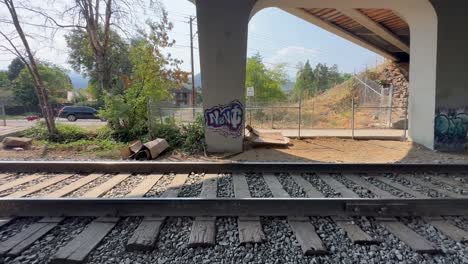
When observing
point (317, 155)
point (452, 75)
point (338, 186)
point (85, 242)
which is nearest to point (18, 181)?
point (85, 242)

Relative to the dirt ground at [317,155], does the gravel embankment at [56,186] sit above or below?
above

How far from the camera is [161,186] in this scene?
423 cm

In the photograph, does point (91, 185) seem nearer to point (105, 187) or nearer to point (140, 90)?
point (105, 187)

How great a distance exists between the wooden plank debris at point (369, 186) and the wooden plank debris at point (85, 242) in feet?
12.7

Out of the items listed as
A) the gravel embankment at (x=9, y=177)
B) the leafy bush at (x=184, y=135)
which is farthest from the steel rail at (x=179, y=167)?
the leafy bush at (x=184, y=135)

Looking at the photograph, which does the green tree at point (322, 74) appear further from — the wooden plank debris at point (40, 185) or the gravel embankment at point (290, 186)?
the wooden plank debris at point (40, 185)

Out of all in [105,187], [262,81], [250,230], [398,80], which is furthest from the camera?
[262,81]

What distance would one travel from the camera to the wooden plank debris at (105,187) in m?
3.83

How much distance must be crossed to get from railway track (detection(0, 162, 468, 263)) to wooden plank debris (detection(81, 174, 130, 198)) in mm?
32

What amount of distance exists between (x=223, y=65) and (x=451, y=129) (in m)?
8.41

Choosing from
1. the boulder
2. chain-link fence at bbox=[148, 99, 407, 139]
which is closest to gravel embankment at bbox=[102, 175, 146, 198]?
chain-link fence at bbox=[148, 99, 407, 139]

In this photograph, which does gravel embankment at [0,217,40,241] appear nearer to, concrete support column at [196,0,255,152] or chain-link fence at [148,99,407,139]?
concrete support column at [196,0,255,152]

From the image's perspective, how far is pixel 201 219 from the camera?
9.80ft

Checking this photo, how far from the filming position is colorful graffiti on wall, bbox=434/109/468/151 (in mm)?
8766
